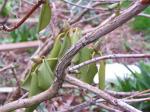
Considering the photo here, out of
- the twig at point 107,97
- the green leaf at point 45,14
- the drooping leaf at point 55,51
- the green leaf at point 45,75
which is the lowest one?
the twig at point 107,97

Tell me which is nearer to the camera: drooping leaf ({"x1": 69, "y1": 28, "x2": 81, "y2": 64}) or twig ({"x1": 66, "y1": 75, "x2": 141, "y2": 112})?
twig ({"x1": 66, "y1": 75, "x2": 141, "y2": 112})

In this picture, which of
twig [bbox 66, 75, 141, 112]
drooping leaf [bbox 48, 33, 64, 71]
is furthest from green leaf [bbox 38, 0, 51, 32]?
twig [bbox 66, 75, 141, 112]

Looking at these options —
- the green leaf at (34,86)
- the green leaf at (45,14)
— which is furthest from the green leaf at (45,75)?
the green leaf at (45,14)

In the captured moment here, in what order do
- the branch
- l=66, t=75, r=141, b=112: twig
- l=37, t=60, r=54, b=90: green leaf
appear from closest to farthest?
the branch < l=66, t=75, r=141, b=112: twig < l=37, t=60, r=54, b=90: green leaf

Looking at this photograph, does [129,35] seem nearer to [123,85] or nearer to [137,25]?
[137,25]

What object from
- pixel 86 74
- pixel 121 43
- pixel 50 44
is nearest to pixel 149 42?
pixel 121 43

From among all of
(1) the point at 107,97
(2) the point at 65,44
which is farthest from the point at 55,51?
(1) the point at 107,97

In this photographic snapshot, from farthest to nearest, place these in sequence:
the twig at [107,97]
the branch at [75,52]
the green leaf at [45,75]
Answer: the green leaf at [45,75] → the twig at [107,97] → the branch at [75,52]

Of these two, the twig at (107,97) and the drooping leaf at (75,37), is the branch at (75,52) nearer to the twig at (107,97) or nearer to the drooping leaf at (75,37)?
the twig at (107,97)

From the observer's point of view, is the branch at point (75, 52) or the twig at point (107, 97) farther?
the twig at point (107, 97)

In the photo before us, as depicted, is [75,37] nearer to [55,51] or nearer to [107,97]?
[55,51]

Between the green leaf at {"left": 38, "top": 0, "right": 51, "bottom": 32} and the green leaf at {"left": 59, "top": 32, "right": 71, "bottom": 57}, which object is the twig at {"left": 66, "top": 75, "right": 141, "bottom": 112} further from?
the green leaf at {"left": 38, "top": 0, "right": 51, "bottom": 32}
